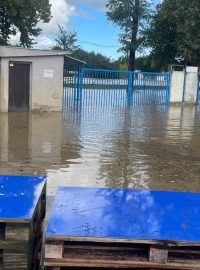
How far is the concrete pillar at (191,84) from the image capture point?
71.9ft

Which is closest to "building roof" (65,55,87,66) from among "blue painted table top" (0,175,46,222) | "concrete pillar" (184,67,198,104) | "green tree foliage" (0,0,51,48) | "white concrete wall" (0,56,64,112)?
"white concrete wall" (0,56,64,112)

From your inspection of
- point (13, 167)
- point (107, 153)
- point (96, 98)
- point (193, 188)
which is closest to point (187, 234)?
point (193, 188)

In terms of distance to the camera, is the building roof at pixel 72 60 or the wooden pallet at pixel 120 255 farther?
the building roof at pixel 72 60

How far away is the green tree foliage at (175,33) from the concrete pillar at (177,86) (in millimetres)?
4447

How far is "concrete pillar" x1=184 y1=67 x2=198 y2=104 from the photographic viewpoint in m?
21.9

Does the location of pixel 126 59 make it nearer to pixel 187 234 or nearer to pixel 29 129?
pixel 29 129

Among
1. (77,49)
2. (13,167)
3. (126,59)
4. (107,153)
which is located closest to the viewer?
(13,167)

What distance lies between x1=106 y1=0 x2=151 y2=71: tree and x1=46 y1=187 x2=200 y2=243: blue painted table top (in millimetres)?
29032

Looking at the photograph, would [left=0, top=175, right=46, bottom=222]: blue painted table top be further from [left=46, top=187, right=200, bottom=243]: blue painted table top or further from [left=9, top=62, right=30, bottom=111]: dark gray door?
[left=9, top=62, right=30, bottom=111]: dark gray door

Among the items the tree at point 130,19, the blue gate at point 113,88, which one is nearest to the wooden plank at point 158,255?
the blue gate at point 113,88

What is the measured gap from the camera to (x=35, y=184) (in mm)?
3482

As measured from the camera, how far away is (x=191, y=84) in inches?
866

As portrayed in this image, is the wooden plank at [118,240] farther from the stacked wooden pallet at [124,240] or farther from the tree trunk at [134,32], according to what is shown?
the tree trunk at [134,32]

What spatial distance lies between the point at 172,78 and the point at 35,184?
62.0ft
